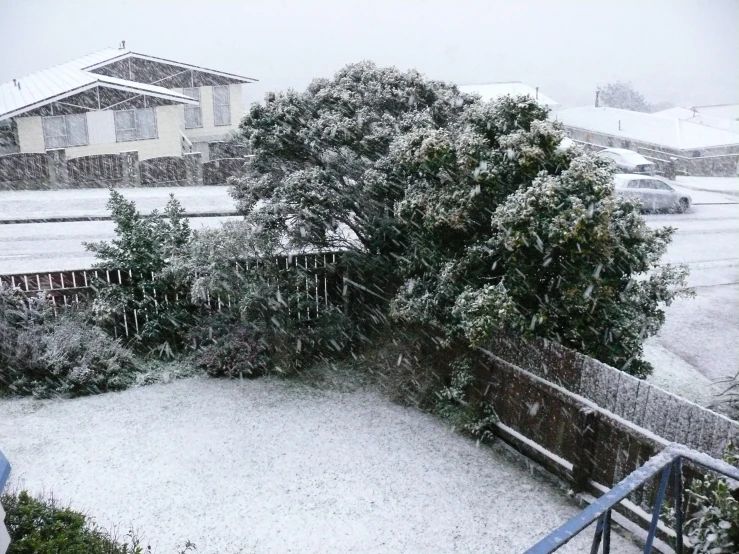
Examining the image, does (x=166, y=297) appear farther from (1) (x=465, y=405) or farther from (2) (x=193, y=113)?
(2) (x=193, y=113)

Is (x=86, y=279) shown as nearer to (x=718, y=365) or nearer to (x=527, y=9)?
(x=718, y=365)

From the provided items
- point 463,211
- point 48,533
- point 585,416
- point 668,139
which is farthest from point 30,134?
point 668,139

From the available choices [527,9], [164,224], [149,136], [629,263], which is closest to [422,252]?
[629,263]

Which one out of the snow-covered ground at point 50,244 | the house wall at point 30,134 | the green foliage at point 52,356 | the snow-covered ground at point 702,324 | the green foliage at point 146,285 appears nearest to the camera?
the green foliage at point 52,356

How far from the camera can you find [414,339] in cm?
890

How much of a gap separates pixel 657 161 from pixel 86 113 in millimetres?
23296

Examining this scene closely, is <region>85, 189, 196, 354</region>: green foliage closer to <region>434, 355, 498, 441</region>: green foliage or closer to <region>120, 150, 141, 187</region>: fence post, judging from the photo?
<region>434, 355, 498, 441</region>: green foliage

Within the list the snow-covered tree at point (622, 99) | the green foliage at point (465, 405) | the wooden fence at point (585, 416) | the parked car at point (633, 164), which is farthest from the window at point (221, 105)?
the snow-covered tree at point (622, 99)

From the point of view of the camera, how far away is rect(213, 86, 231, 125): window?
89.7 feet

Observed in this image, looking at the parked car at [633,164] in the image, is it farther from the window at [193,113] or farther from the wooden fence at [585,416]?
the wooden fence at [585,416]

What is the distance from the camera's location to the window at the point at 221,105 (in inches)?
1077

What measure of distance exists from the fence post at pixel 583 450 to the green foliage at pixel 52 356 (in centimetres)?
618

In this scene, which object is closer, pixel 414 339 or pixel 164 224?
pixel 414 339

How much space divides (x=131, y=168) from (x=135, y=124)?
86.9 inches
